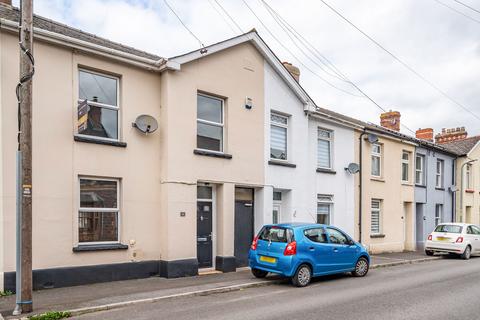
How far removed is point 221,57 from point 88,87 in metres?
4.22

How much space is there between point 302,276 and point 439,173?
17.4 meters

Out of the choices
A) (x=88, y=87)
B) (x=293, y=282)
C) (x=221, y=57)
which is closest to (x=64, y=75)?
(x=88, y=87)

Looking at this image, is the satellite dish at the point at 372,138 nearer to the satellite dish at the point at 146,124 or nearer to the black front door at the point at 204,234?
the black front door at the point at 204,234

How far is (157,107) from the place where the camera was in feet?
39.3

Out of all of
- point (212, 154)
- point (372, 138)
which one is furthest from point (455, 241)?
point (212, 154)

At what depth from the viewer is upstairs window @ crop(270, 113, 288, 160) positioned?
14906mm

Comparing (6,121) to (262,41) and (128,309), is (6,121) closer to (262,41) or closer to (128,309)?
(128,309)

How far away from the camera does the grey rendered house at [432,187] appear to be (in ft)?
74.4

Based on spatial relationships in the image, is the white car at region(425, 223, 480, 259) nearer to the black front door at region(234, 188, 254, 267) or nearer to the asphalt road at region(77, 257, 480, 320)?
the asphalt road at region(77, 257, 480, 320)

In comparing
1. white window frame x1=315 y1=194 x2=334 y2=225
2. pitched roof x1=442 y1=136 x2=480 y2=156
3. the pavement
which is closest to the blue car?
the pavement

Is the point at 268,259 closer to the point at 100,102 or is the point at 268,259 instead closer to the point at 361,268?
the point at 361,268

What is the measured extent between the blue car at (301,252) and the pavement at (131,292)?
2.26ft

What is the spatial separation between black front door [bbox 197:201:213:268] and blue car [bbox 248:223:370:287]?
194 cm

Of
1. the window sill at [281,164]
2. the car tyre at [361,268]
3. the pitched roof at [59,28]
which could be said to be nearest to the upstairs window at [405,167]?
the window sill at [281,164]
